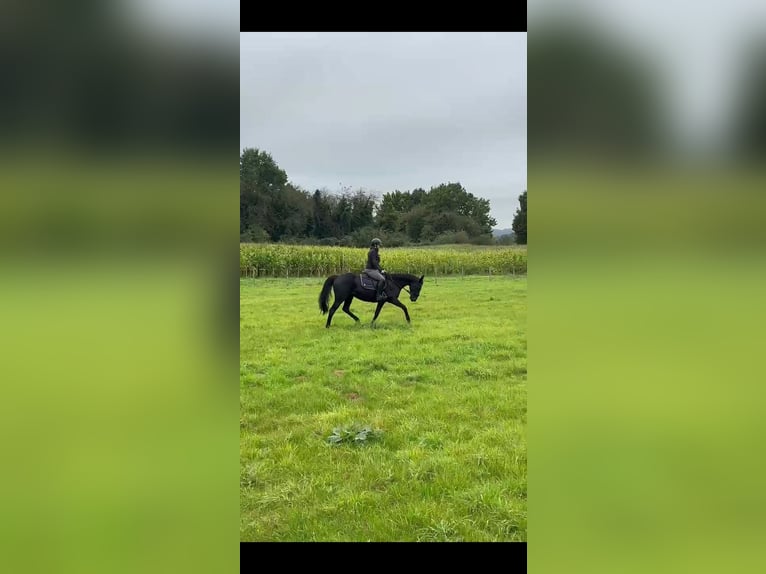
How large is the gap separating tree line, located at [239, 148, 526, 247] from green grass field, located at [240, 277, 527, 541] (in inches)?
400

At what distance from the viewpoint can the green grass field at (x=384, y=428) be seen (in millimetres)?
2975

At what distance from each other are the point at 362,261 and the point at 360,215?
3.93 metres

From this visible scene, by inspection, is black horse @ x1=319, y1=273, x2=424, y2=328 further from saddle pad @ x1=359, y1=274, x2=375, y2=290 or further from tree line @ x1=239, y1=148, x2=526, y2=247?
tree line @ x1=239, y1=148, x2=526, y2=247

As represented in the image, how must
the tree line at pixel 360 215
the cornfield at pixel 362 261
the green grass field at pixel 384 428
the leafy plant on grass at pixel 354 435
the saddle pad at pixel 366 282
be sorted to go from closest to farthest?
1. the green grass field at pixel 384 428
2. the leafy plant on grass at pixel 354 435
3. the saddle pad at pixel 366 282
4. the cornfield at pixel 362 261
5. the tree line at pixel 360 215

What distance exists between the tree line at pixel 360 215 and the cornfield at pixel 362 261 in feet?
6.02

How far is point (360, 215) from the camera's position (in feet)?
66.2
